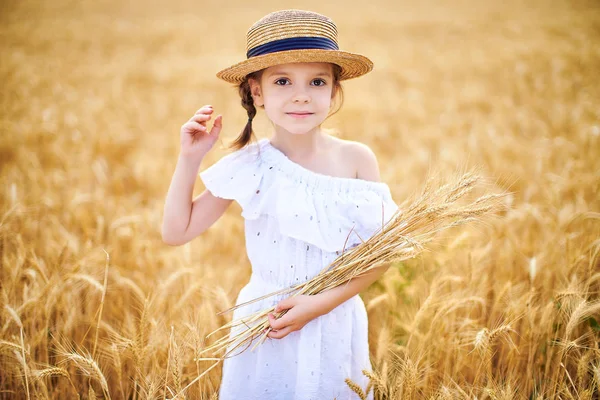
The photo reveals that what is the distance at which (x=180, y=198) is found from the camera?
146cm

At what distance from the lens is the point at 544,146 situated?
4320 millimetres

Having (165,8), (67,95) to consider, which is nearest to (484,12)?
(165,8)

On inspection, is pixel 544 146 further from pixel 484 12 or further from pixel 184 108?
pixel 484 12

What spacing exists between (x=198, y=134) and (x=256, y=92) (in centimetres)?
27

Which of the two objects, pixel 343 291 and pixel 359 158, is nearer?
pixel 343 291

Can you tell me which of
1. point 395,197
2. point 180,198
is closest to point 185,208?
point 180,198

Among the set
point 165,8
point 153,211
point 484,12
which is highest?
point 165,8

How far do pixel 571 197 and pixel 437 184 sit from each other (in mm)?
2639

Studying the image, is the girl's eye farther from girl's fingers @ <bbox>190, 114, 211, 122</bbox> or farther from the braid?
girl's fingers @ <bbox>190, 114, 211, 122</bbox>

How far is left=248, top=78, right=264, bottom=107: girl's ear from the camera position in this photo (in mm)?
1500

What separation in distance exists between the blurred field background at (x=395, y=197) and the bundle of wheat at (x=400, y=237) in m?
0.17

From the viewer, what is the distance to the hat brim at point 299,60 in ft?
4.07

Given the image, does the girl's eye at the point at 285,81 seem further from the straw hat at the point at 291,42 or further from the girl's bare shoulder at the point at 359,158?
the girl's bare shoulder at the point at 359,158

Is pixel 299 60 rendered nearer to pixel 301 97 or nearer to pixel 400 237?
pixel 301 97
